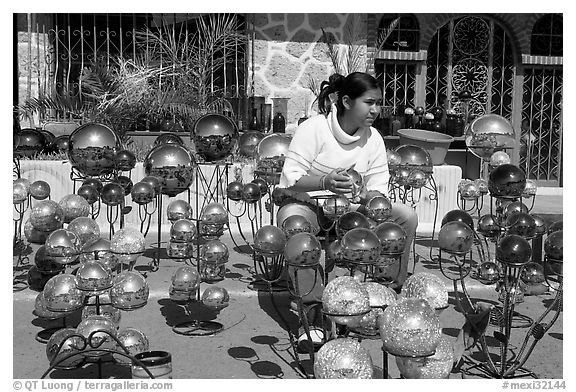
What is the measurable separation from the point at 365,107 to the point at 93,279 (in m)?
1.73

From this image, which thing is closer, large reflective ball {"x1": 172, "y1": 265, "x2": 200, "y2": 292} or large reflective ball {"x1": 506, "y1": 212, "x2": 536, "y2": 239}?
large reflective ball {"x1": 506, "y1": 212, "x2": 536, "y2": 239}

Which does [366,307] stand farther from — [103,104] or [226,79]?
[226,79]

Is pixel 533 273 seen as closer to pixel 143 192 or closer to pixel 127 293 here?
pixel 127 293

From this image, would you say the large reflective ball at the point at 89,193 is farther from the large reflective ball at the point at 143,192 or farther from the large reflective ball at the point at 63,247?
the large reflective ball at the point at 63,247

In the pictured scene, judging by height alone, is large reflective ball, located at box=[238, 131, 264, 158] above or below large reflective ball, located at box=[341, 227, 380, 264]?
above

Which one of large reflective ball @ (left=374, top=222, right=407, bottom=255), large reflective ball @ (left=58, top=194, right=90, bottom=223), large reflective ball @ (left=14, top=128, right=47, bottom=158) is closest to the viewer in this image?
large reflective ball @ (left=374, top=222, right=407, bottom=255)

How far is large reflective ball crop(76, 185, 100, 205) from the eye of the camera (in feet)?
15.8

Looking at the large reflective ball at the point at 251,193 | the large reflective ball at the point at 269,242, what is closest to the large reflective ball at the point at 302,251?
the large reflective ball at the point at 269,242

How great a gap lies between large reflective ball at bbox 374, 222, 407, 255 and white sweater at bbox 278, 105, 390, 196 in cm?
68

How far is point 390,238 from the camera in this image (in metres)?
3.36

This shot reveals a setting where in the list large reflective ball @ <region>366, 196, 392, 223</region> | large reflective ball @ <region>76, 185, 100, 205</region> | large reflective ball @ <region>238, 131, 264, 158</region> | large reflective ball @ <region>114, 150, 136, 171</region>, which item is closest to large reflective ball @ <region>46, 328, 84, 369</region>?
large reflective ball @ <region>366, 196, 392, 223</region>

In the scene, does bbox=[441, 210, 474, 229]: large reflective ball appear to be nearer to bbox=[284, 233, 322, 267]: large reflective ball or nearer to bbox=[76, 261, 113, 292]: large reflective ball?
bbox=[284, 233, 322, 267]: large reflective ball

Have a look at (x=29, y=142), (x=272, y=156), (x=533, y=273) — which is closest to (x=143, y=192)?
(x=272, y=156)

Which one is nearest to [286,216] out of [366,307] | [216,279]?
[216,279]
